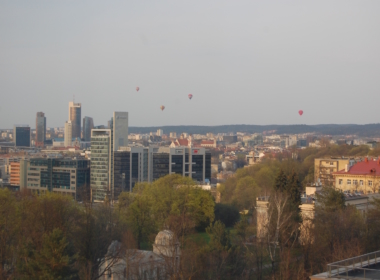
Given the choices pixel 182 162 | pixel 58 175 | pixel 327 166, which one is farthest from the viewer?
pixel 58 175

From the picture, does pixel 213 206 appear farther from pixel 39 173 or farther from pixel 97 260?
pixel 39 173

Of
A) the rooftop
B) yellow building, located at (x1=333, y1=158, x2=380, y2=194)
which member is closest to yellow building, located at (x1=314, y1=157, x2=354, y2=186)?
yellow building, located at (x1=333, y1=158, x2=380, y2=194)

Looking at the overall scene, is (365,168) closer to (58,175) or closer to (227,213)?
(227,213)

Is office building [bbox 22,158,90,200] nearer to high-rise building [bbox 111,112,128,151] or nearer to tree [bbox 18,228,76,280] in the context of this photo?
high-rise building [bbox 111,112,128,151]

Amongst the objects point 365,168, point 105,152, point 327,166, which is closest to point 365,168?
point 365,168

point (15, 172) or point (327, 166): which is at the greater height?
point (327, 166)
